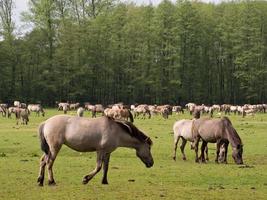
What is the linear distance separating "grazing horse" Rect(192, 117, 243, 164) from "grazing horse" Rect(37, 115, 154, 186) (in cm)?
765

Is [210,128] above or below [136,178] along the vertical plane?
above

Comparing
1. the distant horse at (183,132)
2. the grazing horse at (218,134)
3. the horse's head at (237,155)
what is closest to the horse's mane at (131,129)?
the horse's head at (237,155)

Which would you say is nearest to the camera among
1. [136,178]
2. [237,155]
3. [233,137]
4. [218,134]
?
[136,178]

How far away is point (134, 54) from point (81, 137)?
84762 mm

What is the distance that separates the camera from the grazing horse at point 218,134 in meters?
21.5

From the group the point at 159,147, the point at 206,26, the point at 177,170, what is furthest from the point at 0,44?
the point at 177,170

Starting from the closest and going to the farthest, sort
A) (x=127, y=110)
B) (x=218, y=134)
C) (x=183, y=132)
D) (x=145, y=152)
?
(x=145, y=152), (x=218, y=134), (x=183, y=132), (x=127, y=110)

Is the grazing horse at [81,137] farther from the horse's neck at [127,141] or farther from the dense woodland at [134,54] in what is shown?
the dense woodland at [134,54]

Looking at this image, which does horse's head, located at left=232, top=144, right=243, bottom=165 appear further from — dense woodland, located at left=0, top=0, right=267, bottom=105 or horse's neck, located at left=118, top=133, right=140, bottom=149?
dense woodland, located at left=0, top=0, right=267, bottom=105

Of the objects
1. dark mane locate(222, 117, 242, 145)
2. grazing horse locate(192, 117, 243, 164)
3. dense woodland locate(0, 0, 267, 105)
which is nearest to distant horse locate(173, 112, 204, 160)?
grazing horse locate(192, 117, 243, 164)

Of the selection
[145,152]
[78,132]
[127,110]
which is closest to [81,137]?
[78,132]

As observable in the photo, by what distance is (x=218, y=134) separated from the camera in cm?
2239

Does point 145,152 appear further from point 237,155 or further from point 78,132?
point 237,155

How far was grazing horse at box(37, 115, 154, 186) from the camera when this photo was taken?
1463 cm
